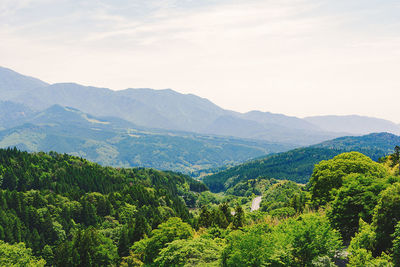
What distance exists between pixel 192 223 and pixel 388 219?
59.1 m

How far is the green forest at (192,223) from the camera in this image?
37906 mm

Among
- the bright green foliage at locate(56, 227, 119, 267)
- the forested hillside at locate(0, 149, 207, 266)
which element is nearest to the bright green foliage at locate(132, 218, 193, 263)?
the bright green foliage at locate(56, 227, 119, 267)

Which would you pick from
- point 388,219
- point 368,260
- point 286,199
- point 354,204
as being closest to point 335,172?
point 354,204

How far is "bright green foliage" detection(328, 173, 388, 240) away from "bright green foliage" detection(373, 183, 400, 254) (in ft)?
26.6

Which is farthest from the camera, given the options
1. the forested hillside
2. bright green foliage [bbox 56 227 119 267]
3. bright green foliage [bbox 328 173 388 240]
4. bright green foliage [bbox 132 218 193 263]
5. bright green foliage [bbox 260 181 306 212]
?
bright green foliage [bbox 260 181 306 212]

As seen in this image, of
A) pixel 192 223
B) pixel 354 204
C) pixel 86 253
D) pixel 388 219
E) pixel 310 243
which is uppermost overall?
pixel 388 219

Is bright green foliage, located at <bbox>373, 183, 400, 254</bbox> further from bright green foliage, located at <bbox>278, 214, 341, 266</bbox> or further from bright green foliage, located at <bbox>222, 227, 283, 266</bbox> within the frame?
bright green foliage, located at <bbox>222, 227, 283, 266</bbox>

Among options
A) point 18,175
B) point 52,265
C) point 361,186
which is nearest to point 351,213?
point 361,186

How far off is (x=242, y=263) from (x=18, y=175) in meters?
131

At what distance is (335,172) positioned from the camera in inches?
2717

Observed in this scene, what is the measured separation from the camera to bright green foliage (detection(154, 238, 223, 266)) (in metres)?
42.2

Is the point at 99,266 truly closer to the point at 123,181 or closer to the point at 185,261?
the point at 185,261

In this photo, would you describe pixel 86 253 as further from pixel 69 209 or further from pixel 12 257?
pixel 69 209

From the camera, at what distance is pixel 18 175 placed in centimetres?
13912
